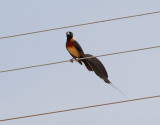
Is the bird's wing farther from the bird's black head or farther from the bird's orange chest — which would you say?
the bird's black head

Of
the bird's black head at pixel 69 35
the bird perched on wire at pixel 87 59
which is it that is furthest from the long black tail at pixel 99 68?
the bird's black head at pixel 69 35

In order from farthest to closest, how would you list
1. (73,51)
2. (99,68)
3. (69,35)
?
(69,35)
(73,51)
(99,68)

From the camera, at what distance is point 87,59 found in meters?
9.74

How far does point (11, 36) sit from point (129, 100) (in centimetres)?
226

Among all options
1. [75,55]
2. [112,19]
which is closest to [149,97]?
[112,19]

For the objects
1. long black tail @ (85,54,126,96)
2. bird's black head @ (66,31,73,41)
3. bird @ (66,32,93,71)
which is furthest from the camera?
bird's black head @ (66,31,73,41)

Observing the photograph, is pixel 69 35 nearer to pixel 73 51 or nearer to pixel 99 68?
pixel 73 51

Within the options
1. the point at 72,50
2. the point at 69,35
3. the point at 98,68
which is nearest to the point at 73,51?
the point at 72,50

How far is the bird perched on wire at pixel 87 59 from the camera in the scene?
8828mm

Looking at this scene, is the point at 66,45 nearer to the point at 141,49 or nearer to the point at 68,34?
the point at 68,34

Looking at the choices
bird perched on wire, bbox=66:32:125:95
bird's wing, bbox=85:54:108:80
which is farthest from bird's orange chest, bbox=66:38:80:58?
bird's wing, bbox=85:54:108:80

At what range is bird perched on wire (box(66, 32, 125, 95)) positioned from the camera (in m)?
8.83

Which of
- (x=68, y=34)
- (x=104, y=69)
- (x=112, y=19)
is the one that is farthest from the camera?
(x=68, y=34)

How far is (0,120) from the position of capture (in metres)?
6.29
